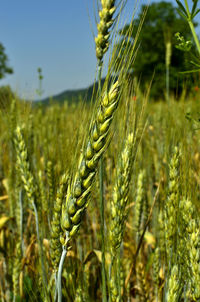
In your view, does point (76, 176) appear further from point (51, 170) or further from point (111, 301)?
point (51, 170)

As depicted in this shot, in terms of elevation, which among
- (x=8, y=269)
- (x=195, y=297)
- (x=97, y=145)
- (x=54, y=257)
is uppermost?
(x=97, y=145)

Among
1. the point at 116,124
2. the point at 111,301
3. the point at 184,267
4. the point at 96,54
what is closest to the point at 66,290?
→ the point at 111,301

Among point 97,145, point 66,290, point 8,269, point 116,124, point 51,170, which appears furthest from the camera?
point 8,269

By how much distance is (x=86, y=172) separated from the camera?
27.0 inches

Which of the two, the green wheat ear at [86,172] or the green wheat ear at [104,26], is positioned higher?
the green wheat ear at [104,26]

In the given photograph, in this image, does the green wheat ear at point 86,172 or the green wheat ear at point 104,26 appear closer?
the green wheat ear at point 86,172

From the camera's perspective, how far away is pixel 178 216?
3.43 feet

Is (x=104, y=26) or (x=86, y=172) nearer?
(x=86, y=172)

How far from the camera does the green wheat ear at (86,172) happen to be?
674 millimetres

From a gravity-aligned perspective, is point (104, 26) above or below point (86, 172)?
above

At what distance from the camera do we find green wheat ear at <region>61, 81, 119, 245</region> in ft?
2.21

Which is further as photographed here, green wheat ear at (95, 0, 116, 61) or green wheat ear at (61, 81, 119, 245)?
green wheat ear at (95, 0, 116, 61)

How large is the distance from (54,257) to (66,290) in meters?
0.42

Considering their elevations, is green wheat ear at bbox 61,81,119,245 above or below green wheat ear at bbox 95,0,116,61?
below
